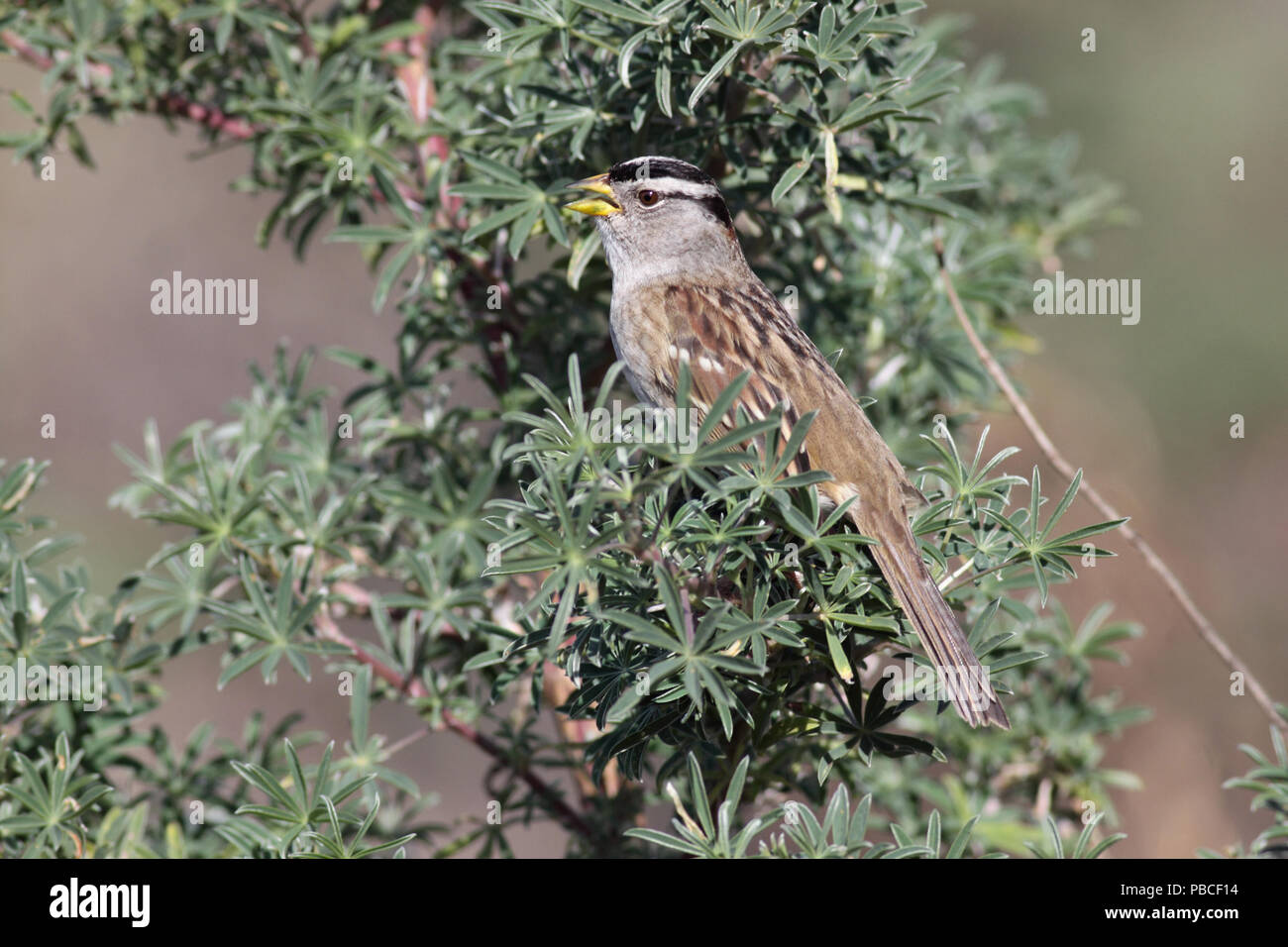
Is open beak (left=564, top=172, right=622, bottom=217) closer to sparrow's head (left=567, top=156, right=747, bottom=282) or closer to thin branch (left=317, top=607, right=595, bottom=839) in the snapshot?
sparrow's head (left=567, top=156, right=747, bottom=282)

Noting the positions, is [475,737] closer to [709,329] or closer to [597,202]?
[709,329]

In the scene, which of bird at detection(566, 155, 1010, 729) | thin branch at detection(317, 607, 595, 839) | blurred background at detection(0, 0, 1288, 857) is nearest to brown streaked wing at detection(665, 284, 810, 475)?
bird at detection(566, 155, 1010, 729)

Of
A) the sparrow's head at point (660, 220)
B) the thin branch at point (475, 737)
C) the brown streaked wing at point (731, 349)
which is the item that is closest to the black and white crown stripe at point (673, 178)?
the sparrow's head at point (660, 220)

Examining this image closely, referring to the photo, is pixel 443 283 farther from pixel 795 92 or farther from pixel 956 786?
pixel 956 786

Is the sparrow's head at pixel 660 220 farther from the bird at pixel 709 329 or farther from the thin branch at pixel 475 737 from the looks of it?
the thin branch at pixel 475 737

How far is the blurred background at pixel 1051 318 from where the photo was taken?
7375 millimetres

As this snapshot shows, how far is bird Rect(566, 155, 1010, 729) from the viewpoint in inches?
122

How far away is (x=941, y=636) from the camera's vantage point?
247 cm

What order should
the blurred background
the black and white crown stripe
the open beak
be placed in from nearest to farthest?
1. the black and white crown stripe
2. the open beak
3. the blurred background

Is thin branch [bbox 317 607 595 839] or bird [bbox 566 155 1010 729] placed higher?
bird [bbox 566 155 1010 729]

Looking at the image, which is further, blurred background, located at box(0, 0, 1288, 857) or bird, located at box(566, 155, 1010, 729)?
blurred background, located at box(0, 0, 1288, 857)

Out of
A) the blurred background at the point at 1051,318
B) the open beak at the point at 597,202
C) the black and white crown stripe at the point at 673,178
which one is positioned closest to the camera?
the black and white crown stripe at the point at 673,178

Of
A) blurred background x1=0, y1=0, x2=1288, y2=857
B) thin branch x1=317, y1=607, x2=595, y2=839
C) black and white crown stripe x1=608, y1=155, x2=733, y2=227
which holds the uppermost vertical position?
blurred background x1=0, y1=0, x2=1288, y2=857

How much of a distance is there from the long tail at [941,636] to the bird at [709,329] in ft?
0.82
